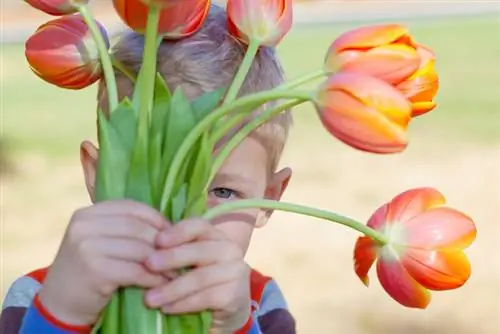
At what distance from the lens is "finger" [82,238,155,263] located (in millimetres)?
625

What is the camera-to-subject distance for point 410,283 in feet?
2.25

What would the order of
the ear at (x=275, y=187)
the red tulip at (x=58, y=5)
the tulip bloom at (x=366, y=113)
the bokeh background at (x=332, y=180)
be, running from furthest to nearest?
the bokeh background at (x=332, y=180) < the ear at (x=275, y=187) < the red tulip at (x=58, y=5) < the tulip bloom at (x=366, y=113)

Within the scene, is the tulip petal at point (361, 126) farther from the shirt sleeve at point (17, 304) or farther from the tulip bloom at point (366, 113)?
the shirt sleeve at point (17, 304)

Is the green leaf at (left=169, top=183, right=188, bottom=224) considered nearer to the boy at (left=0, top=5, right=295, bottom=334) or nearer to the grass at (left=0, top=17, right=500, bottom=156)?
the boy at (left=0, top=5, right=295, bottom=334)

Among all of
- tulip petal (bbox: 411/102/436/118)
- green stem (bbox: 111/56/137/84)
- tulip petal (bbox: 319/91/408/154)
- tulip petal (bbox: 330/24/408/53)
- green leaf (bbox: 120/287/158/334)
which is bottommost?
green leaf (bbox: 120/287/158/334)

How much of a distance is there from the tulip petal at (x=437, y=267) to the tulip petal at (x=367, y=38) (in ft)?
0.43

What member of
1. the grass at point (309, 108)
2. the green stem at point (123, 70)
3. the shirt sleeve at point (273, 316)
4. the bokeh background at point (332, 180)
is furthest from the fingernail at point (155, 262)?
the grass at point (309, 108)

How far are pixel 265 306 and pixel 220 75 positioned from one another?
0.33 metres

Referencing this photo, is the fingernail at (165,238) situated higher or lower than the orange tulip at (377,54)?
lower

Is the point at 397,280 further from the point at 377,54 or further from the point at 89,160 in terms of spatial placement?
the point at 89,160

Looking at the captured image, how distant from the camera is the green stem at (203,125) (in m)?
0.63

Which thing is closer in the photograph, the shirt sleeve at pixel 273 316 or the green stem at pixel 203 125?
the green stem at pixel 203 125

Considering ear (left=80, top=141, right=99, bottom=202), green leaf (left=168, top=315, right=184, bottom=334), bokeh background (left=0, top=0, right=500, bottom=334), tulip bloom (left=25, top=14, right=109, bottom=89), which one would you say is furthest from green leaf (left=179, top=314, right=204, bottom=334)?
bokeh background (left=0, top=0, right=500, bottom=334)

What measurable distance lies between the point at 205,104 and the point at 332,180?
7.88ft
